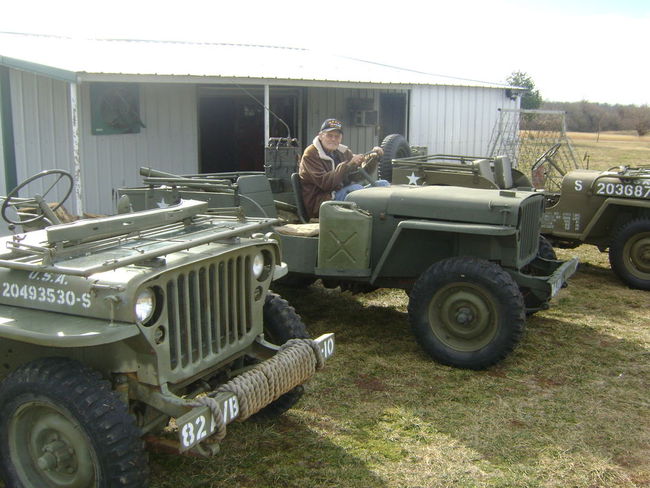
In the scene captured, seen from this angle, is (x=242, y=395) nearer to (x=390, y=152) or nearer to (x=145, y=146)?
(x=390, y=152)

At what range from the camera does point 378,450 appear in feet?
13.3

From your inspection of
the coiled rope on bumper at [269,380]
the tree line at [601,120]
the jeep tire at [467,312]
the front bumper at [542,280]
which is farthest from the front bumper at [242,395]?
the tree line at [601,120]

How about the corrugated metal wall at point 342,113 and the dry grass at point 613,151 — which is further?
the dry grass at point 613,151

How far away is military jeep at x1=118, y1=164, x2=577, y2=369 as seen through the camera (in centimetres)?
514

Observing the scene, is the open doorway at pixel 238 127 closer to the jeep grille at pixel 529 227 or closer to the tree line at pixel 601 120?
the jeep grille at pixel 529 227

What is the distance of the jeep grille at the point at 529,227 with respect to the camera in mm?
5465

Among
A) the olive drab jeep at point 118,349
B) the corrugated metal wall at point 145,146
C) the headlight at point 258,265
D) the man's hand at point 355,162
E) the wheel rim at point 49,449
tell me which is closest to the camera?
the olive drab jeep at point 118,349

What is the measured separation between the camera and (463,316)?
521cm

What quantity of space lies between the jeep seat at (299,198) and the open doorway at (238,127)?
7.13 meters

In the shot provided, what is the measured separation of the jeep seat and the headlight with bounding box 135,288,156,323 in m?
3.52

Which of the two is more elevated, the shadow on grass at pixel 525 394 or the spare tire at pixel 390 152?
the spare tire at pixel 390 152

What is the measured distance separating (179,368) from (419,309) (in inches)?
96.3

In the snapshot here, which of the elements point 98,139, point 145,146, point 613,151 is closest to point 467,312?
point 98,139

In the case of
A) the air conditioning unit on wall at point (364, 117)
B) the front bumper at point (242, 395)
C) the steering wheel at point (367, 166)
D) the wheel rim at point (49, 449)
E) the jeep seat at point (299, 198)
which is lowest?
the wheel rim at point (49, 449)
